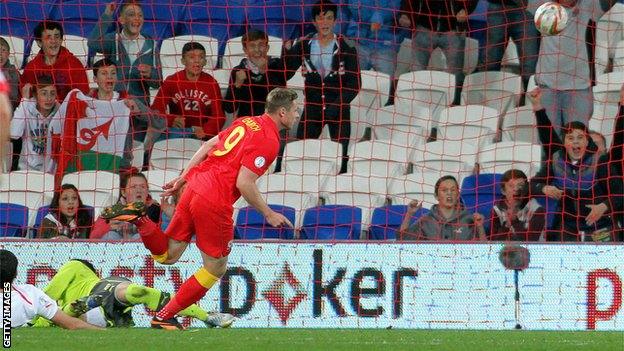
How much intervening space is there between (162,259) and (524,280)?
10.2ft

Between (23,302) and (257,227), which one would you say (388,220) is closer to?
(257,227)

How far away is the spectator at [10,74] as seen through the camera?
13.3 m

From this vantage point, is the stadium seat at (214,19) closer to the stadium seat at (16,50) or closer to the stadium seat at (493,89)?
the stadium seat at (16,50)

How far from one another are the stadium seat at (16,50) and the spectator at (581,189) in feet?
16.7

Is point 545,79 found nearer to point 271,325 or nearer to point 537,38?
point 537,38

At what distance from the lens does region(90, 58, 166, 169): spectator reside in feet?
43.5

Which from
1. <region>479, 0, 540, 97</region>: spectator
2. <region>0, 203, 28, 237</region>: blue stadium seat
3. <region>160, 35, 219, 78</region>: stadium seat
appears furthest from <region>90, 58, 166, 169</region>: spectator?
<region>479, 0, 540, 97</region>: spectator

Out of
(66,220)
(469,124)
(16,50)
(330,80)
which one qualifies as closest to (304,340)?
(66,220)

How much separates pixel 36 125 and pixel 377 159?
10.5 ft

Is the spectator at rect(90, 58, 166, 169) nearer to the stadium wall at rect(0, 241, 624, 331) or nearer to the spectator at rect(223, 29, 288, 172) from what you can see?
the spectator at rect(223, 29, 288, 172)

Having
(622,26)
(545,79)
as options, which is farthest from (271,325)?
(622,26)

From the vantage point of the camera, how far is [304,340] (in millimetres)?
9078

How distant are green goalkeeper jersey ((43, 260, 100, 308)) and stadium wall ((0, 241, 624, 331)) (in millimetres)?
784

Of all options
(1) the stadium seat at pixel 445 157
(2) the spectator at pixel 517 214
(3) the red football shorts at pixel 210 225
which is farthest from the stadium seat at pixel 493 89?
(3) the red football shorts at pixel 210 225
